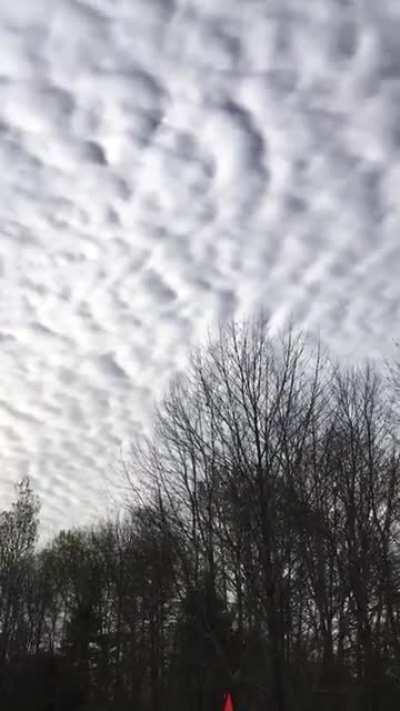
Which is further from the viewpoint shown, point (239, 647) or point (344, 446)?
point (344, 446)

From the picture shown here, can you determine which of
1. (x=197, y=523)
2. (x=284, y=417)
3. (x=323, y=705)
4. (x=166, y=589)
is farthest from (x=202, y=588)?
(x=166, y=589)

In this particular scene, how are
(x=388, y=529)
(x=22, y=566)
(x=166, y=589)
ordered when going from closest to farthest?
(x=388, y=529), (x=166, y=589), (x=22, y=566)

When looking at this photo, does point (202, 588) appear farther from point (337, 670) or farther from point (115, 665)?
point (115, 665)

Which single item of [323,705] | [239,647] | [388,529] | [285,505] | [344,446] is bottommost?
[323,705]

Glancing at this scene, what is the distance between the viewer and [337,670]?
79.0 ft

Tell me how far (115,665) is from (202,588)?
17741mm

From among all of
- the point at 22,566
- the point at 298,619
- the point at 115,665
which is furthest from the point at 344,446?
the point at 22,566

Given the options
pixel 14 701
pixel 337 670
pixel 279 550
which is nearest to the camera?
pixel 279 550

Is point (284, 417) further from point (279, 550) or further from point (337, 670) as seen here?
point (337, 670)

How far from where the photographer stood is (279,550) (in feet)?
63.6

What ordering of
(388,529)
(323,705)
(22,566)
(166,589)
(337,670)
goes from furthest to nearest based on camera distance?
1. (22,566)
2. (166,589)
3. (388,529)
4. (337,670)
5. (323,705)

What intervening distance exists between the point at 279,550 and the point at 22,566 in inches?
1277

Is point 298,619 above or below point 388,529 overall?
below

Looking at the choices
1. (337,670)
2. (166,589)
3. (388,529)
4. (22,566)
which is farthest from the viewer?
A: (22,566)
